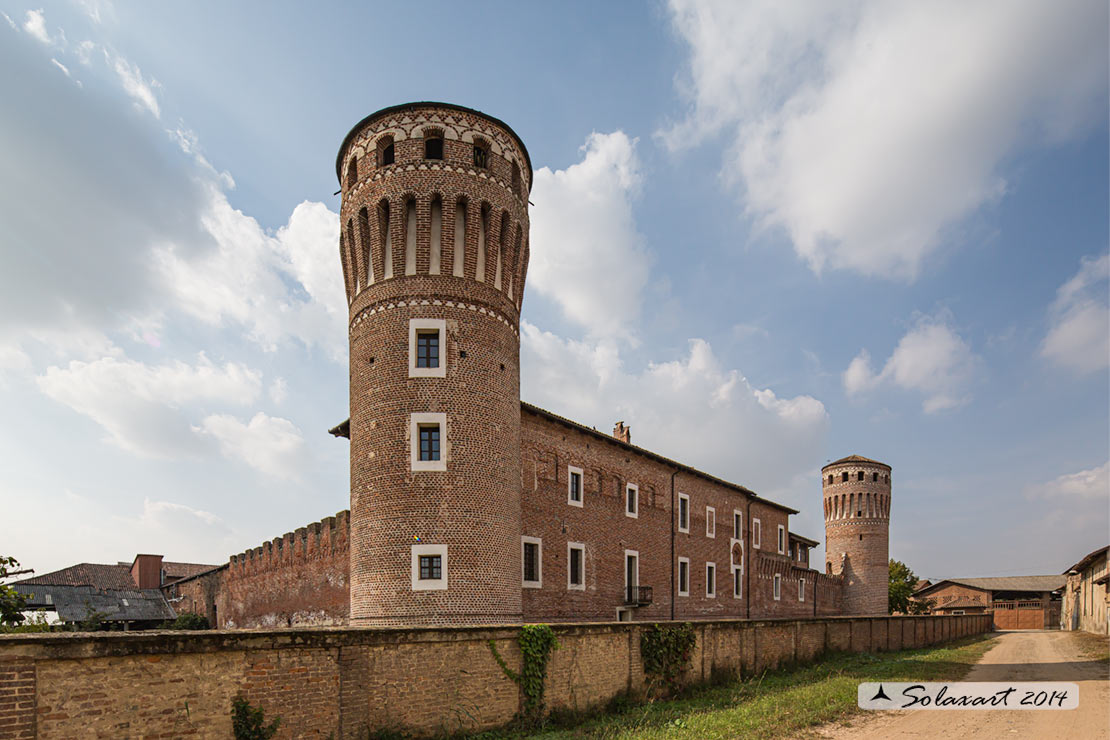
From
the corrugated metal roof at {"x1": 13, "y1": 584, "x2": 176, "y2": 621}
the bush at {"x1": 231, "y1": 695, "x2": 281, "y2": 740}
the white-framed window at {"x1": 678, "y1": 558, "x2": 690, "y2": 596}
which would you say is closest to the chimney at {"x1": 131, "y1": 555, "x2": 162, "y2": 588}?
the corrugated metal roof at {"x1": 13, "y1": 584, "x2": 176, "y2": 621}

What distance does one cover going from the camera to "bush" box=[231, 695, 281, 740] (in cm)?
A: 843

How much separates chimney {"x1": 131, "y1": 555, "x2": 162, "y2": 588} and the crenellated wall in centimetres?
2470

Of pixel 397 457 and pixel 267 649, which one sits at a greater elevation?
pixel 397 457

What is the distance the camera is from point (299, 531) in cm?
2739

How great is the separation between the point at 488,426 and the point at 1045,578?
301ft

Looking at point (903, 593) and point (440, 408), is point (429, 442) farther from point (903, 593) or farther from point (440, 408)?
point (903, 593)

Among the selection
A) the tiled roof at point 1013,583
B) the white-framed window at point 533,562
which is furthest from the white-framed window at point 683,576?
the tiled roof at point 1013,583

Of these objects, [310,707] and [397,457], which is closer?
[310,707]

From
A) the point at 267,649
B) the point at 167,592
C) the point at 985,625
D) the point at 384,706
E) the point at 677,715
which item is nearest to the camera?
the point at 267,649

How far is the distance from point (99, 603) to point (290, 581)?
23078 millimetres

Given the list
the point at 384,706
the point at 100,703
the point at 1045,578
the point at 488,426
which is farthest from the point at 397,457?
the point at 1045,578

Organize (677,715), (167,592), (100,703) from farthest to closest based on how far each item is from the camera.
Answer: (167,592) < (677,715) < (100,703)

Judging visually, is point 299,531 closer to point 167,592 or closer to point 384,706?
point 384,706

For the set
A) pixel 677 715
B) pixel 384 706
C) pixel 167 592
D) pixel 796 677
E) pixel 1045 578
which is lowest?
pixel 1045 578
